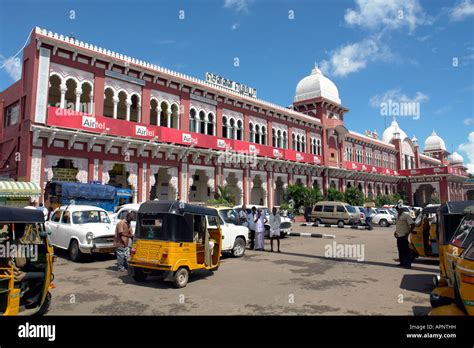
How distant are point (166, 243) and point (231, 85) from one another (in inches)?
925

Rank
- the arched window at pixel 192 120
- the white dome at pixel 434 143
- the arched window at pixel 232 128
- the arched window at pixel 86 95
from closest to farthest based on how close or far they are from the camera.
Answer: the arched window at pixel 86 95 < the arched window at pixel 192 120 < the arched window at pixel 232 128 < the white dome at pixel 434 143

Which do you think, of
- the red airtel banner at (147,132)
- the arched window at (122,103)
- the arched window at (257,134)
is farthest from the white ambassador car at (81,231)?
the arched window at (257,134)

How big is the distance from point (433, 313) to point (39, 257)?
19.9ft

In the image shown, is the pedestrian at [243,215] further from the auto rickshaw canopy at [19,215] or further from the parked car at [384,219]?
the parked car at [384,219]

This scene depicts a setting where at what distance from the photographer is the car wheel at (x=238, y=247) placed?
452 inches

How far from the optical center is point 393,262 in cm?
1052

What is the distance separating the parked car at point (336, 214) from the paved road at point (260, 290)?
45.8 ft

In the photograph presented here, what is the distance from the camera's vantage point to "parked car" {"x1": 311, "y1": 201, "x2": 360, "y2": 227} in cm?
2441

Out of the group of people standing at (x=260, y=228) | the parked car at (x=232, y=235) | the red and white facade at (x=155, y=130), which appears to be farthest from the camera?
the red and white facade at (x=155, y=130)

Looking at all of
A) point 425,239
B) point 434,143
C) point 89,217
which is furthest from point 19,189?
point 434,143

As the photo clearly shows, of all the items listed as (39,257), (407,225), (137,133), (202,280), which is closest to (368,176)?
(137,133)

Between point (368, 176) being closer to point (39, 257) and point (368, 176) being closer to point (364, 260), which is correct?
point (364, 260)

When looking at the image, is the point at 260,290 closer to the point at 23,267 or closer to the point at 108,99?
the point at 23,267

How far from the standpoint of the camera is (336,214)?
24906 mm
